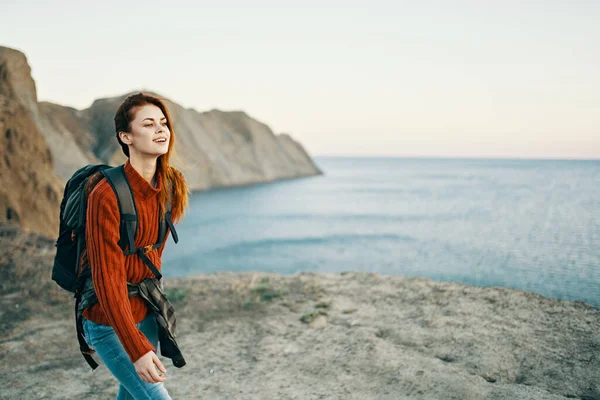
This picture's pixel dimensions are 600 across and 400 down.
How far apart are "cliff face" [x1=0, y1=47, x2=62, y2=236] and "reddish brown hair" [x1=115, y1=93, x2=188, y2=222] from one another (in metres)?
9.88

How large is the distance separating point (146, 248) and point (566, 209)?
33.1 metres

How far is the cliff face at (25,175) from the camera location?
1101cm

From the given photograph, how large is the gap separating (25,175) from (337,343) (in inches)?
405

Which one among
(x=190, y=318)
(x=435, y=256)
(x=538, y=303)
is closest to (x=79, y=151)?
(x=435, y=256)

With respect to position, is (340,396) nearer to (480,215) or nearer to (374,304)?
(374,304)

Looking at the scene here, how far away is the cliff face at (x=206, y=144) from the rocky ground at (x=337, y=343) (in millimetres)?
22597

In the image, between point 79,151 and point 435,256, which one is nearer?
point 435,256

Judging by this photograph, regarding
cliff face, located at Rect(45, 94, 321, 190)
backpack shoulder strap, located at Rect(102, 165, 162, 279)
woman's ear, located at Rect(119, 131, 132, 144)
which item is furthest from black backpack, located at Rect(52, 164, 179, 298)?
cliff face, located at Rect(45, 94, 321, 190)

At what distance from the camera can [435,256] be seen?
16828mm

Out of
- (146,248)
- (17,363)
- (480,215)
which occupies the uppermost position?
(146,248)

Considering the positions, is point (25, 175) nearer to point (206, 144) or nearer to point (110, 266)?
point (110, 266)

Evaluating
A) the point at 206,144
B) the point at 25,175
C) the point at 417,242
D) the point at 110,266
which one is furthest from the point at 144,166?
the point at 206,144

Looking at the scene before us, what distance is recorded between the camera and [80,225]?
185cm

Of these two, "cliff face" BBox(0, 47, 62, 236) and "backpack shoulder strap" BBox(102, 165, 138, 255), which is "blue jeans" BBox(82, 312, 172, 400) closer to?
"backpack shoulder strap" BBox(102, 165, 138, 255)
